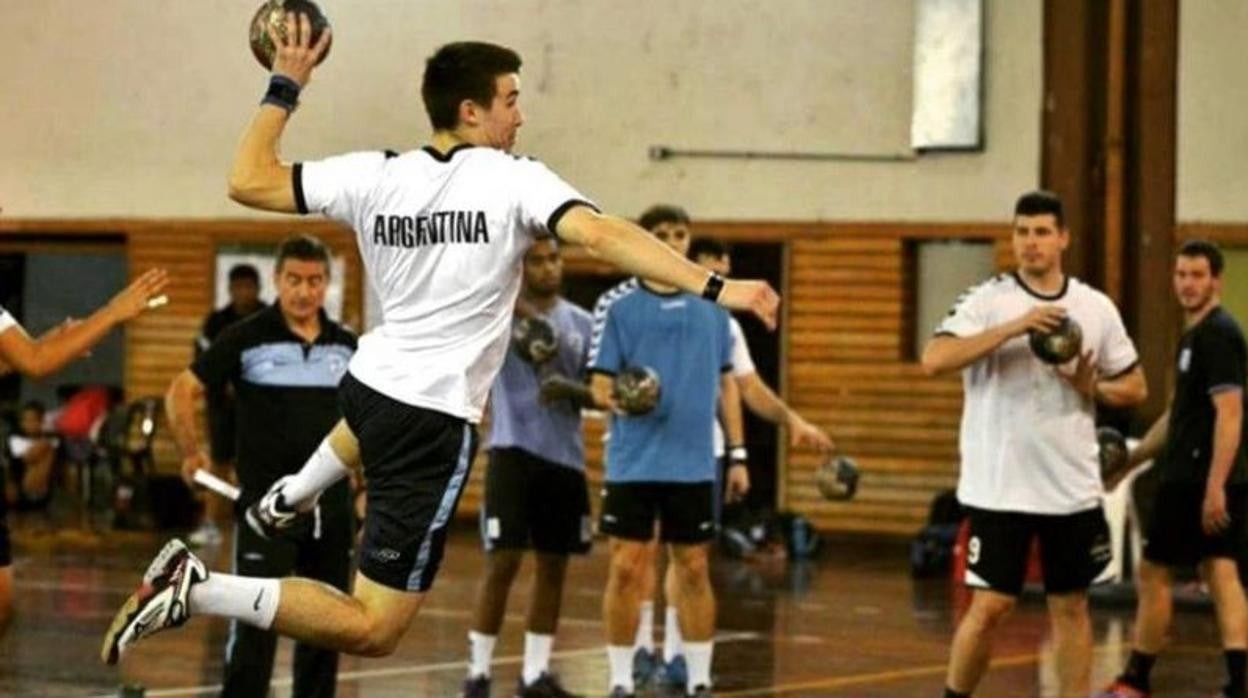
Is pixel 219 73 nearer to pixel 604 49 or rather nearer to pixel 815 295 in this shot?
pixel 604 49

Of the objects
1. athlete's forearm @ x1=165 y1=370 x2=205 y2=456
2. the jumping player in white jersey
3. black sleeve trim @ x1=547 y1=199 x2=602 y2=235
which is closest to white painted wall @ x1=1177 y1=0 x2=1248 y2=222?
athlete's forearm @ x1=165 y1=370 x2=205 y2=456

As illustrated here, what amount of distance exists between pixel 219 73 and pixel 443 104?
798 inches

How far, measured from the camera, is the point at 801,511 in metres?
26.0

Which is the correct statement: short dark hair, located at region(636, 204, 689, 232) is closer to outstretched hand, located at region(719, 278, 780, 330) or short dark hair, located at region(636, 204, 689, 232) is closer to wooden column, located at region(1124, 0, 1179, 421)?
outstretched hand, located at region(719, 278, 780, 330)

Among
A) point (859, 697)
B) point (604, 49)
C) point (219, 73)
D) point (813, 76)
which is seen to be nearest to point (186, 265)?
point (219, 73)

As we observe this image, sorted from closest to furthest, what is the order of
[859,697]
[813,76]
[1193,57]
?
1. [859,697]
2. [1193,57]
3. [813,76]

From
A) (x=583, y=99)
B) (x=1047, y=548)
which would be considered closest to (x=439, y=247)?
(x=1047, y=548)

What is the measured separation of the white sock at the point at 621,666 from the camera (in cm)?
1349

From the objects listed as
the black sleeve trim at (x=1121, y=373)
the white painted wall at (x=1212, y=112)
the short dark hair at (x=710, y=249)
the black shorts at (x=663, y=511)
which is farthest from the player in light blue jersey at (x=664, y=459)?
the white painted wall at (x=1212, y=112)

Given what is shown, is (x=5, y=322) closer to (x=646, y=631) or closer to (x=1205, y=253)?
(x=646, y=631)

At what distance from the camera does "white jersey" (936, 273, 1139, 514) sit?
11711 millimetres

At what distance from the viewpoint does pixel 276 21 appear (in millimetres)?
8844

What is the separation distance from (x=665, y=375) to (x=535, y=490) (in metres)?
0.87

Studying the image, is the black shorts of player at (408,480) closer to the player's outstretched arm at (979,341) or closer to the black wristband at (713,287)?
the black wristband at (713,287)
